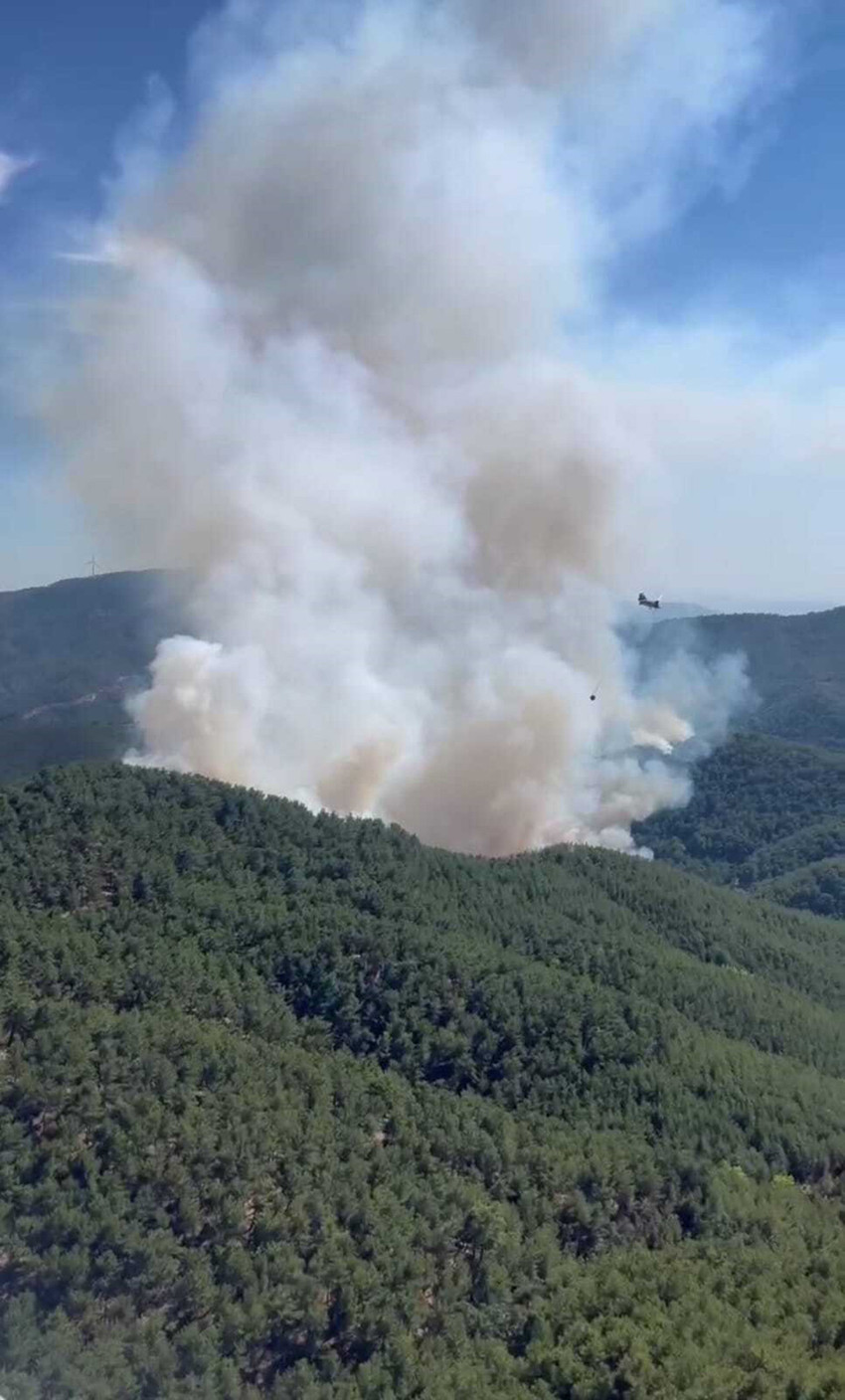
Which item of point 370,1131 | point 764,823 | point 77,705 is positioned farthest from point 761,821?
point 370,1131

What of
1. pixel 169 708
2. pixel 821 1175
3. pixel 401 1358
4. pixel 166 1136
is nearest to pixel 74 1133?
pixel 166 1136

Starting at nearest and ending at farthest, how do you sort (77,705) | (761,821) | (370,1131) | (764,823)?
(370,1131) → (764,823) → (761,821) → (77,705)

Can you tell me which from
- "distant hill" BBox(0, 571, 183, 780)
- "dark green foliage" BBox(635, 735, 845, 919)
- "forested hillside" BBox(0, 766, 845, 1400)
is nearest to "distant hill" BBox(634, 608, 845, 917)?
"dark green foliage" BBox(635, 735, 845, 919)

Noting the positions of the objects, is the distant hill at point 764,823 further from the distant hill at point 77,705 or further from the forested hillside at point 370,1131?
the distant hill at point 77,705

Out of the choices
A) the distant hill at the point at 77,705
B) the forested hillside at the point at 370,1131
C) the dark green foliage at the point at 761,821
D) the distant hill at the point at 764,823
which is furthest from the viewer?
the dark green foliage at the point at 761,821

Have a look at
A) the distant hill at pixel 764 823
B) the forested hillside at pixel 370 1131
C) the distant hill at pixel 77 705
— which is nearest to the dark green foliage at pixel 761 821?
the distant hill at pixel 764 823

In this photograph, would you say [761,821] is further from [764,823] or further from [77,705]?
[77,705]

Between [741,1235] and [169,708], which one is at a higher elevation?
[169,708]

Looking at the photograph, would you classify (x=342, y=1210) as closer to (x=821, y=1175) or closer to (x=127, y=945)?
(x=127, y=945)
